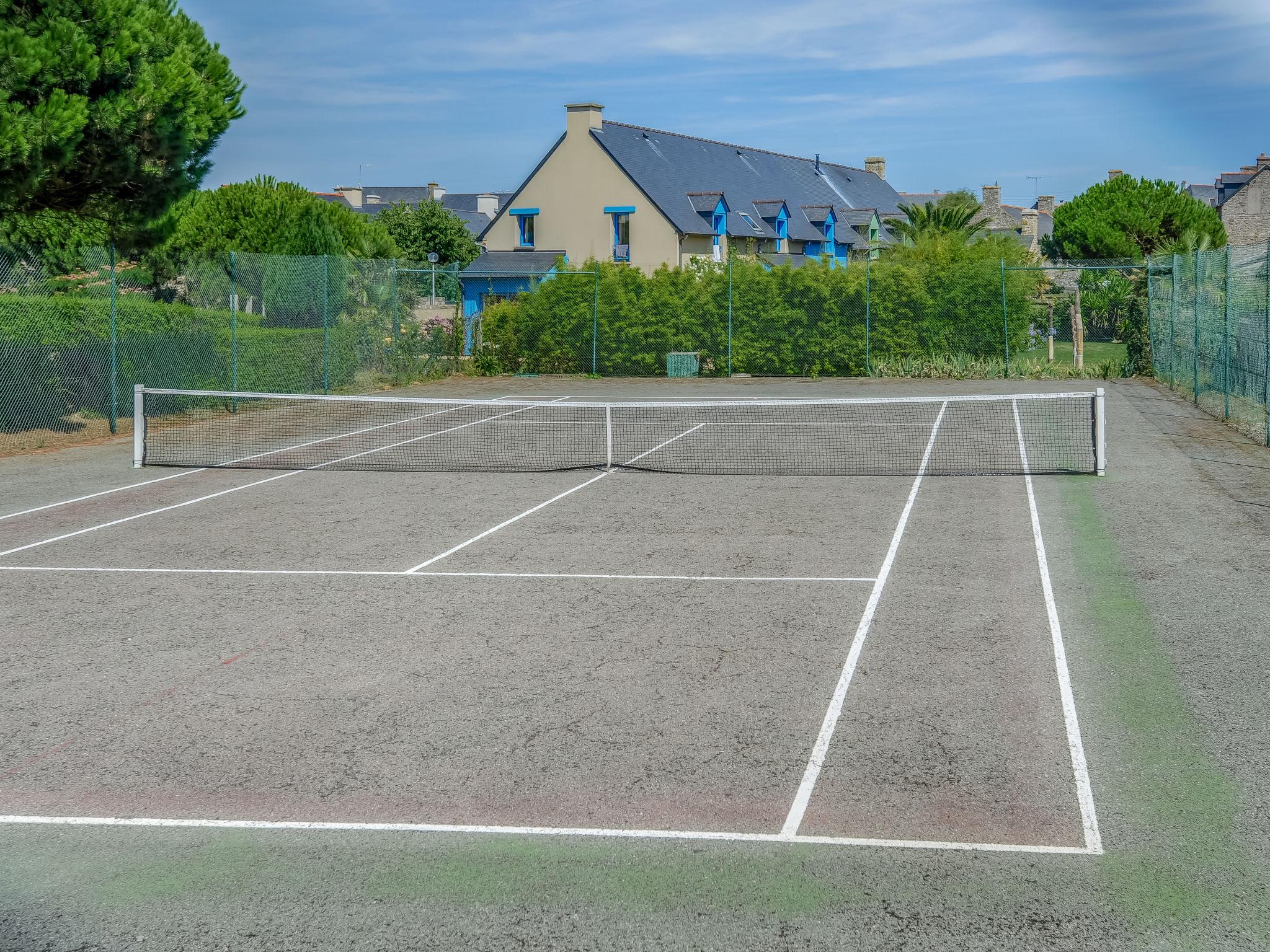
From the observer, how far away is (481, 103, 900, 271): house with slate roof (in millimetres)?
54906

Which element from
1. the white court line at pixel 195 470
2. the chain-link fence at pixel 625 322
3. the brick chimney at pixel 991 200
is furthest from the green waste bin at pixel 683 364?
the brick chimney at pixel 991 200

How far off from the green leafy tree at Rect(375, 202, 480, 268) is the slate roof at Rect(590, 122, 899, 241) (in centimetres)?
1231

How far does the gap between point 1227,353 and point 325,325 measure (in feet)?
57.4

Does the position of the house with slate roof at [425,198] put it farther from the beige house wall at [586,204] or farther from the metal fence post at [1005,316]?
the metal fence post at [1005,316]

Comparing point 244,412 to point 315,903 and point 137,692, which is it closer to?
point 137,692

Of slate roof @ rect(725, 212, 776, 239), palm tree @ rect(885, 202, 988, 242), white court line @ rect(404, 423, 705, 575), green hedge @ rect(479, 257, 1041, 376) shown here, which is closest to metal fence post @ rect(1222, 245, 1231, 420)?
white court line @ rect(404, 423, 705, 575)

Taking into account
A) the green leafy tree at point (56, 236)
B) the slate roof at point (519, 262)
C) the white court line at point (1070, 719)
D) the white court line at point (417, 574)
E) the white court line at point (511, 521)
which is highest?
the slate roof at point (519, 262)

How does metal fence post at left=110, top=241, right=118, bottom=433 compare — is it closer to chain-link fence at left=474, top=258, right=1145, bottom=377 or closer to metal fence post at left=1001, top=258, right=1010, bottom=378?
chain-link fence at left=474, top=258, right=1145, bottom=377

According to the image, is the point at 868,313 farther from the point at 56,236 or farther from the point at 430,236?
the point at 430,236

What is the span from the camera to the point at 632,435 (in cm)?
2286

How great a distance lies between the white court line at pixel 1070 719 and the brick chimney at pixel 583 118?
4574 centimetres

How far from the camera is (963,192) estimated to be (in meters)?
50.6

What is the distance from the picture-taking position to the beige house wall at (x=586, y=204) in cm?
5475

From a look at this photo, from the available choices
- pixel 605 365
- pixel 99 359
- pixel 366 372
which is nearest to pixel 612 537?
pixel 99 359
